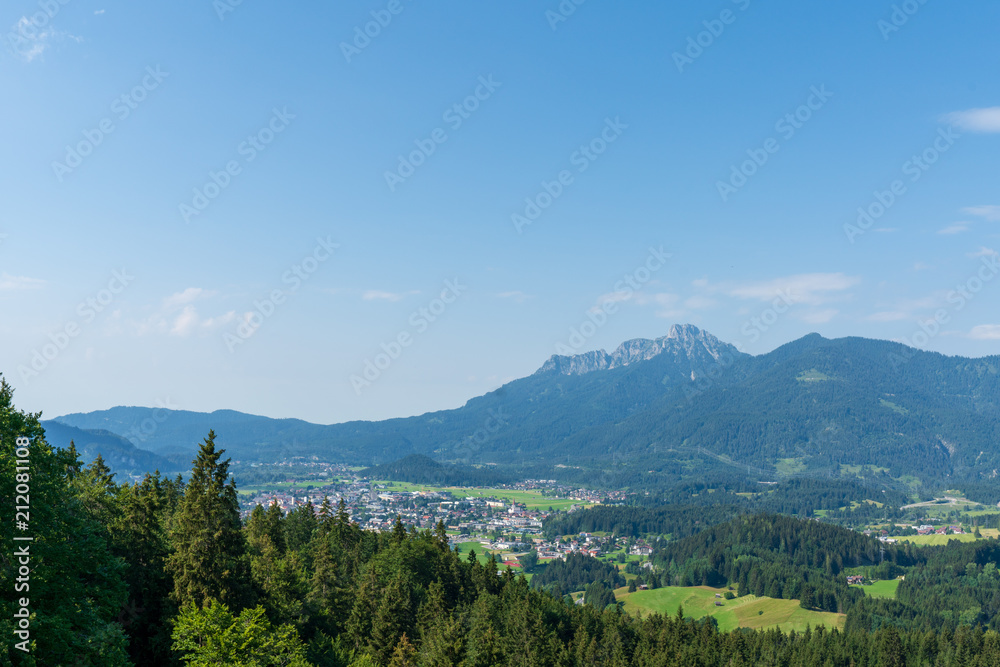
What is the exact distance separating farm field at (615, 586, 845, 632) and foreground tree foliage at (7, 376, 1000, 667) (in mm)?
47963

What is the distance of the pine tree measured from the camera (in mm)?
36375

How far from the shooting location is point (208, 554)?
36.9 meters

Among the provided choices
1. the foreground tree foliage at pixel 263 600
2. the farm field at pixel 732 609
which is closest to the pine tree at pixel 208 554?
the foreground tree foliage at pixel 263 600

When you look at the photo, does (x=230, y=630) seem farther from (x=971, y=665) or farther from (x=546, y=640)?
(x=971, y=665)

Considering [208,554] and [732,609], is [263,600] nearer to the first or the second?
[208,554]

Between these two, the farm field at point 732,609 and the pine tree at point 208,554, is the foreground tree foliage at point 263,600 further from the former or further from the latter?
the farm field at point 732,609

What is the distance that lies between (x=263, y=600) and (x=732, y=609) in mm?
166505

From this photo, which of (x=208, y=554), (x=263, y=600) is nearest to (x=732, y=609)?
(x=263, y=600)

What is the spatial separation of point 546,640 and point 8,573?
64762 mm

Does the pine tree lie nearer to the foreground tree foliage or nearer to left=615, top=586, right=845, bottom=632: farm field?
the foreground tree foliage

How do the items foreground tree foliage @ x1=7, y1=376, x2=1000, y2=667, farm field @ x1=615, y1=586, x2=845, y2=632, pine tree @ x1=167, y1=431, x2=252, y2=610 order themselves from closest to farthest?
foreground tree foliage @ x1=7, y1=376, x2=1000, y2=667 < pine tree @ x1=167, y1=431, x2=252, y2=610 < farm field @ x1=615, y1=586, x2=845, y2=632

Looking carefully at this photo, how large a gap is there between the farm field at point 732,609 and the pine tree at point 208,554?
13072 cm

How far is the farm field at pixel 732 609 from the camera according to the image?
159 metres

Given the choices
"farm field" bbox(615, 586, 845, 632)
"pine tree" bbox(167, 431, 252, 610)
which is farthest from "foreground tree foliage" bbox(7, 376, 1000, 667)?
"farm field" bbox(615, 586, 845, 632)
